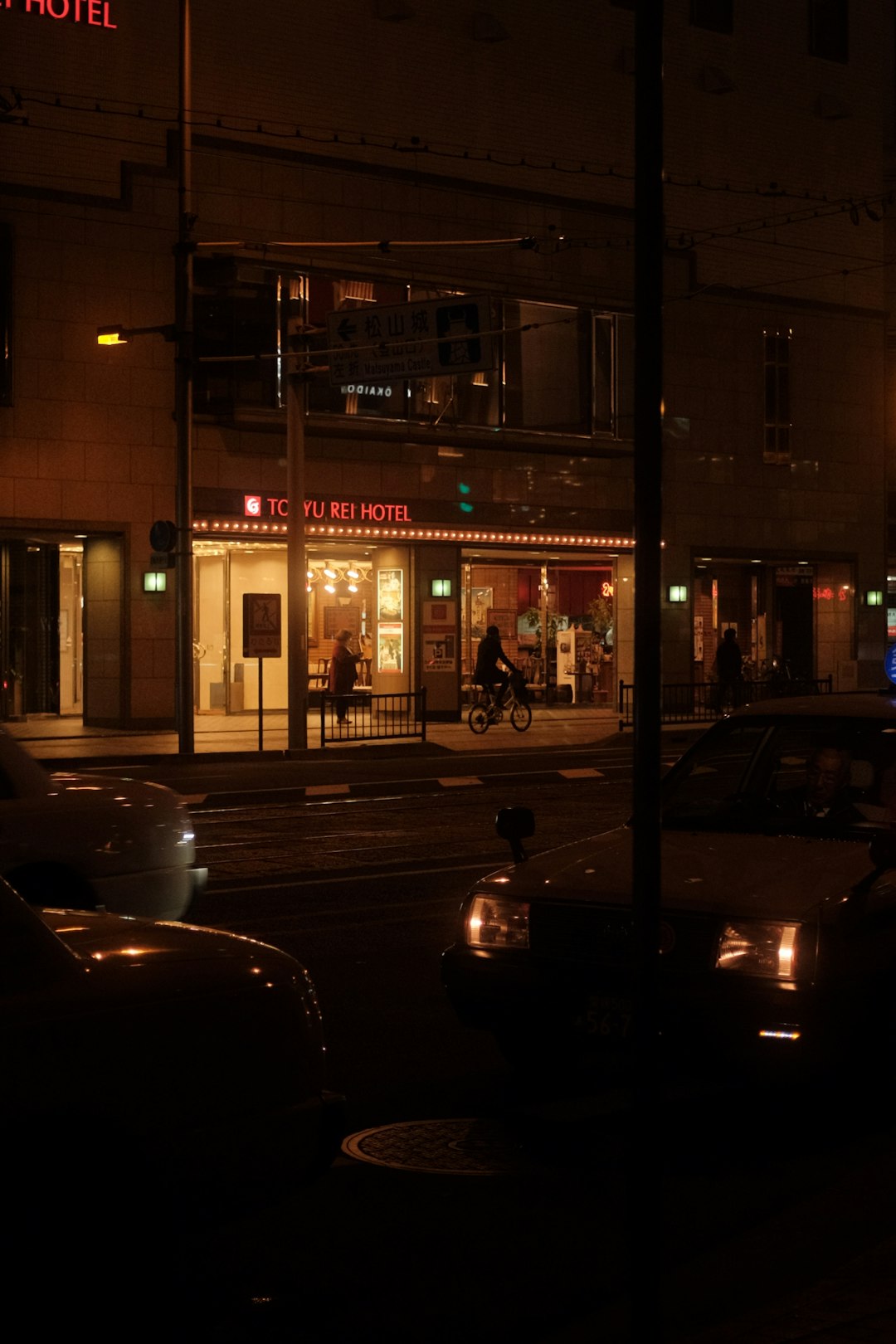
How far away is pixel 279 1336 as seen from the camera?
4703 mm

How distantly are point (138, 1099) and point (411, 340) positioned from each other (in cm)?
2074

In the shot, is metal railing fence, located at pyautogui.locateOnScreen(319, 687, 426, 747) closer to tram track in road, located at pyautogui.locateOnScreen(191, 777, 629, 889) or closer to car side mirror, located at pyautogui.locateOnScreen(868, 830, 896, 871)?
tram track in road, located at pyautogui.locateOnScreen(191, 777, 629, 889)

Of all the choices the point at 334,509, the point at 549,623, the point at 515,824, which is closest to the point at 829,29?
the point at 549,623

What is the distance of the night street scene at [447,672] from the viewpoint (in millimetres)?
4426

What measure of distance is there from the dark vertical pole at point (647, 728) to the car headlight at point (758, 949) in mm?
2188

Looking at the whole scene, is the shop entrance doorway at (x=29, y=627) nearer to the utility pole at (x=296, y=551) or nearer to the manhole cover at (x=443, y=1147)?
the utility pole at (x=296, y=551)

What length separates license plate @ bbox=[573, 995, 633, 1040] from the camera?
6.41 m

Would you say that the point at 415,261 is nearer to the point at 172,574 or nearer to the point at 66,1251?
the point at 172,574

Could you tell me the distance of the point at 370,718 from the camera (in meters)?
30.2

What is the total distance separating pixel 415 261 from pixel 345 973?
2555 cm

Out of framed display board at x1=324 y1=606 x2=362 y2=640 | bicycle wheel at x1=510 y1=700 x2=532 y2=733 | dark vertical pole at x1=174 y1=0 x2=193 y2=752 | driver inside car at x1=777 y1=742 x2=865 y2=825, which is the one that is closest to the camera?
driver inside car at x1=777 y1=742 x2=865 y2=825

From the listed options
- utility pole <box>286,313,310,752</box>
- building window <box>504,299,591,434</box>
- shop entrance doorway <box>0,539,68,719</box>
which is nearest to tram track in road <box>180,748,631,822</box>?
utility pole <box>286,313,310,752</box>

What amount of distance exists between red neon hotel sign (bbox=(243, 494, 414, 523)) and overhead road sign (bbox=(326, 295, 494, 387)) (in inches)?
243

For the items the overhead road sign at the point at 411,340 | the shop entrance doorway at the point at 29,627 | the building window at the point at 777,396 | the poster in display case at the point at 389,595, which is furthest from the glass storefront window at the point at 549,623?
the overhead road sign at the point at 411,340
